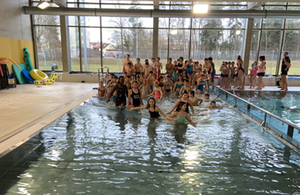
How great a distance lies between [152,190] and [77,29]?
1363cm

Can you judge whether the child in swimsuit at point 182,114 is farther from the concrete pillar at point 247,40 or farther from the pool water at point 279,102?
the concrete pillar at point 247,40

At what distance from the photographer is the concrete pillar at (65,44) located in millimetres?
13566

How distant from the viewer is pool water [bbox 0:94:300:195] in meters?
3.08

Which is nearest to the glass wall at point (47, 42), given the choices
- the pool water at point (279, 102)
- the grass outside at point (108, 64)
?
the grass outside at point (108, 64)

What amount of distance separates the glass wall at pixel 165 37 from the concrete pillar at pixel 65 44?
0.37m

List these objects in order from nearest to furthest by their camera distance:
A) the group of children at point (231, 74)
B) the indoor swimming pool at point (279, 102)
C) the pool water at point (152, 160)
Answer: the pool water at point (152, 160) < the indoor swimming pool at point (279, 102) < the group of children at point (231, 74)

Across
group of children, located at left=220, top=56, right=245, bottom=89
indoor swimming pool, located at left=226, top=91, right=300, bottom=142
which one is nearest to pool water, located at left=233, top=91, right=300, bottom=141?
indoor swimming pool, located at left=226, top=91, right=300, bottom=142

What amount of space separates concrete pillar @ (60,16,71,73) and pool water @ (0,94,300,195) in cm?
942

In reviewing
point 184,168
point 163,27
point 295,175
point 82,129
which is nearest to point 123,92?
point 82,129

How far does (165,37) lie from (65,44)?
6773mm

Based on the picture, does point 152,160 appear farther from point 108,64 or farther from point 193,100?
point 108,64

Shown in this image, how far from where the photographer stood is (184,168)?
3549mm

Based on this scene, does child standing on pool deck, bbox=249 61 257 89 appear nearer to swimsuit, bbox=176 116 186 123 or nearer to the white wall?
swimsuit, bbox=176 116 186 123

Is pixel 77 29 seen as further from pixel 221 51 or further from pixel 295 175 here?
pixel 295 175
